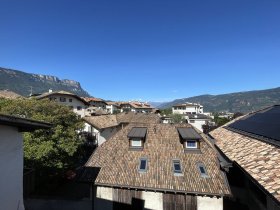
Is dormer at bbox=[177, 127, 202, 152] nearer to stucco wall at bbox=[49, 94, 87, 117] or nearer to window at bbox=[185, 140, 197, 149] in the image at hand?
window at bbox=[185, 140, 197, 149]

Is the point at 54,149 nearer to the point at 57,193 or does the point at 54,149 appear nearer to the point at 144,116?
the point at 57,193

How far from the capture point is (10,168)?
7.77 m

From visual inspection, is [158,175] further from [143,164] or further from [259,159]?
[259,159]

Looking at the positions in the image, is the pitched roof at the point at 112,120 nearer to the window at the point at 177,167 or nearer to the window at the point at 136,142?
the window at the point at 136,142

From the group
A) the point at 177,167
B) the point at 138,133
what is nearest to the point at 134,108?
the point at 138,133

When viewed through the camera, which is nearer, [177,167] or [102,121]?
[177,167]

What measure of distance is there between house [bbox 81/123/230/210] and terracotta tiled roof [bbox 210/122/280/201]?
10.0 feet

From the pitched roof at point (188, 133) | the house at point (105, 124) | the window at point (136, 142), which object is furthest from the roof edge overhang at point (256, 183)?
the house at point (105, 124)

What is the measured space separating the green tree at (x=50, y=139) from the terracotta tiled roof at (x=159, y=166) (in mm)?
3899

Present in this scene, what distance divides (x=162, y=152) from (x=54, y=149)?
959cm

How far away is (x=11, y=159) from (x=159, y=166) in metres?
11.7

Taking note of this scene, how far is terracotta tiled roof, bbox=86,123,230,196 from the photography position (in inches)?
615

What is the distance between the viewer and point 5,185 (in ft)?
24.6

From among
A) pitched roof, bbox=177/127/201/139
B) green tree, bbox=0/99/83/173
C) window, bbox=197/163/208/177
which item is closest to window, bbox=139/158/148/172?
pitched roof, bbox=177/127/201/139
